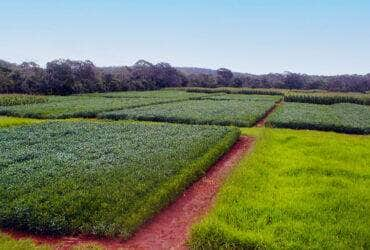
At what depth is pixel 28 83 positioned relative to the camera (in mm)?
66062

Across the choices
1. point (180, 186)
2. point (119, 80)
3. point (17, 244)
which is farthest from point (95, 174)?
point (119, 80)

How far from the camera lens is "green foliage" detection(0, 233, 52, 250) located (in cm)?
989

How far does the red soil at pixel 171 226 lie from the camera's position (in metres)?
10.5

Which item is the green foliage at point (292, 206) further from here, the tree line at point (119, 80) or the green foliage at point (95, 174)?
the tree line at point (119, 80)

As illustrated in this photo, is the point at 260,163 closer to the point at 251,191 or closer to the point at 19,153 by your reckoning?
the point at 251,191

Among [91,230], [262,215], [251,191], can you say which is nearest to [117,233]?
[91,230]

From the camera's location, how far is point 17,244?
33.0ft

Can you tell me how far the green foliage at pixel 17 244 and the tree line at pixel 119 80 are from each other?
5715 centimetres

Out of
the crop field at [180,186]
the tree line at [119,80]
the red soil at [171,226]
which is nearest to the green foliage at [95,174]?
the crop field at [180,186]

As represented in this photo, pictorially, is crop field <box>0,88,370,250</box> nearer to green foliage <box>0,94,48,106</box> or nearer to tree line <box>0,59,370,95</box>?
green foliage <box>0,94,48,106</box>

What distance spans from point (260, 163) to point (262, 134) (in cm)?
960

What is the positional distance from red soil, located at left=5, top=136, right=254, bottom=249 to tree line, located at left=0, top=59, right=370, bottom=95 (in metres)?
54.4

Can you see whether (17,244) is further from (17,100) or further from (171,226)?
(17,100)

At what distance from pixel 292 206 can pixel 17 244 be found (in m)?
6.95
